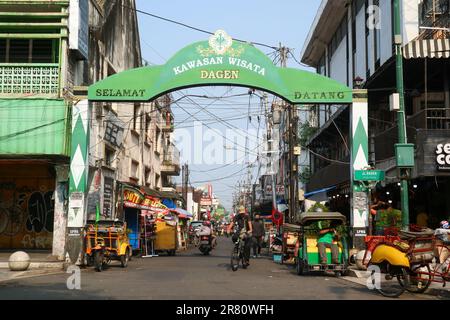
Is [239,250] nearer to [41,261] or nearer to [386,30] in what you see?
[41,261]

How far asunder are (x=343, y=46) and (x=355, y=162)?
16522mm

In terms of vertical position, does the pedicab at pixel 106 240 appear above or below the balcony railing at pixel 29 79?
below

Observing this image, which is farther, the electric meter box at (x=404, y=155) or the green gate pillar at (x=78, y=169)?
the green gate pillar at (x=78, y=169)

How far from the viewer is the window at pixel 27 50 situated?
21.9 metres

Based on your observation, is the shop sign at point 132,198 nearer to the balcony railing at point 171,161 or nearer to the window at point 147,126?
the window at point 147,126

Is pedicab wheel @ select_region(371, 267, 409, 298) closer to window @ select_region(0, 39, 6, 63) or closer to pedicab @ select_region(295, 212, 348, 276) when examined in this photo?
pedicab @ select_region(295, 212, 348, 276)

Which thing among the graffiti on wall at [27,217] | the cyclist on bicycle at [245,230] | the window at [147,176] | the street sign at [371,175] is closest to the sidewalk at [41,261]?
the graffiti on wall at [27,217]

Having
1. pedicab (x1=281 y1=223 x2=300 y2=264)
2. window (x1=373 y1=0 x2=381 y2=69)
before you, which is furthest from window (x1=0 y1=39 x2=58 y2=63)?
window (x1=373 y1=0 x2=381 y2=69)

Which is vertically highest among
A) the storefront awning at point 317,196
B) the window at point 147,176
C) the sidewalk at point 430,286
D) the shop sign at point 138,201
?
the window at point 147,176

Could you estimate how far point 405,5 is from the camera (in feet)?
72.2

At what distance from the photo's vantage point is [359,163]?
744 inches

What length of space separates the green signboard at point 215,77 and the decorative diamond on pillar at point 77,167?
80.9 inches
